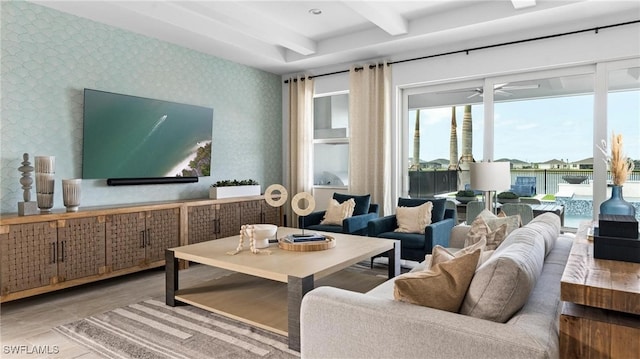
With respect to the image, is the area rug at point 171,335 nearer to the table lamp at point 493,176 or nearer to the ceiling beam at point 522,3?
the table lamp at point 493,176

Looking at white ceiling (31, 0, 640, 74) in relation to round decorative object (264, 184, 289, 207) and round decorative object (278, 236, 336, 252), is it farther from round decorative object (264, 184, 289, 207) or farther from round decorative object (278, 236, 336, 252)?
round decorative object (278, 236, 336, 252)

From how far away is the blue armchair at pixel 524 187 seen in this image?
4.66 meters

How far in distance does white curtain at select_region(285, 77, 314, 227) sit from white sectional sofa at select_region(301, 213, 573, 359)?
15.0 ft

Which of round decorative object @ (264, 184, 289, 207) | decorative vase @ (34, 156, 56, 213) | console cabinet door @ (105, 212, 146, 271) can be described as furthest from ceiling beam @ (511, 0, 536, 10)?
decorative vase @ (34, 156, 56, 213)

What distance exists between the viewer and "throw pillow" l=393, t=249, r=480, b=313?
1502 millimetres

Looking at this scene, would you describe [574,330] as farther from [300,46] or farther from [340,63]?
[340,63]

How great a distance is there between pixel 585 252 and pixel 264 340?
188cm

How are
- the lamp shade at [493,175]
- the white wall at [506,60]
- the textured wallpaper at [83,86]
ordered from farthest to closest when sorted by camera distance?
the white wall at [506,60], the lamp shade at [493,175], the textured wallpaper at [83,86]

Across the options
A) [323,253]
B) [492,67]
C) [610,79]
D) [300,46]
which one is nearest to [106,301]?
[323,253]

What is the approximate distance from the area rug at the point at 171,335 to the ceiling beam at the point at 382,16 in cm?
306

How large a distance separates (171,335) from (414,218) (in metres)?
2.73

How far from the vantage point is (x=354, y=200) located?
502cm

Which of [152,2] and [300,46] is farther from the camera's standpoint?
[300,46]

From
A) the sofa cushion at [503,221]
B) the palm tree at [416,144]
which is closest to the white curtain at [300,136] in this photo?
the palm tree at [416,144]
